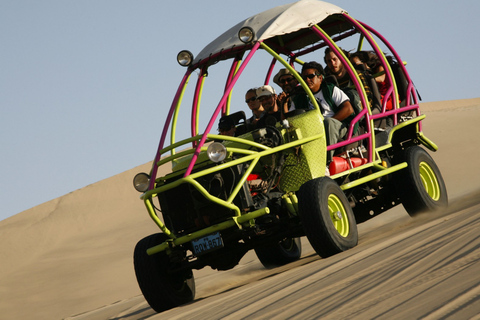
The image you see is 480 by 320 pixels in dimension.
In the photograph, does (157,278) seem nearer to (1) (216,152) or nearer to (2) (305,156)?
(1) (216,152)

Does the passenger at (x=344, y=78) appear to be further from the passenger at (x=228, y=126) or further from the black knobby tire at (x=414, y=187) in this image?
the passenger at (x=228, y=126)

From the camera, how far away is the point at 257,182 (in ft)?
27.5

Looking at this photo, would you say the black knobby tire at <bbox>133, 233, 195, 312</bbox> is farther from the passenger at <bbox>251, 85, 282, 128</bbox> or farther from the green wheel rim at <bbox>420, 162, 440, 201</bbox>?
the green wheel rim at <bbox>420, 162, 440, 201</bbox>

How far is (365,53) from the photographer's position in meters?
11.3

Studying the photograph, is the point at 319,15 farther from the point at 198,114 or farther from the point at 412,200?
the point at 412,200

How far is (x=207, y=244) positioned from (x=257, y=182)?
925 mm

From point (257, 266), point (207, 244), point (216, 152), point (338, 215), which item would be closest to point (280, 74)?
point (257, 266)

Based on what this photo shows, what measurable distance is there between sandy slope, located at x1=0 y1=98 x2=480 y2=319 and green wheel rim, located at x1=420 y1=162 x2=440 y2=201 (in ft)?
1.61

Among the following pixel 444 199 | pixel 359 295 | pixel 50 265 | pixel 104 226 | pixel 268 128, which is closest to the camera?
pixel 359 295

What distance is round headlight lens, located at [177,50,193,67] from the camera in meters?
9.23

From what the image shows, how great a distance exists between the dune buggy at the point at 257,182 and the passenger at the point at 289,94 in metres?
0.31

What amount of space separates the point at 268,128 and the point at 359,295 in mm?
3407

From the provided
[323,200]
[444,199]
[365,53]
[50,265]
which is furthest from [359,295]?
[50,265]

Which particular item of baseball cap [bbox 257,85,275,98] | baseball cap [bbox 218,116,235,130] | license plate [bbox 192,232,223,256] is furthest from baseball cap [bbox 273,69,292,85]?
license plate [bbox 192,232,223,256]
